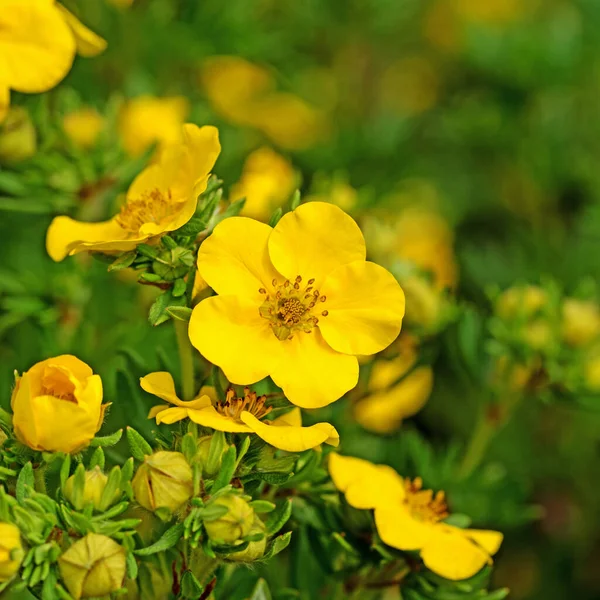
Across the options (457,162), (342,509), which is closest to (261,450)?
(342,509)

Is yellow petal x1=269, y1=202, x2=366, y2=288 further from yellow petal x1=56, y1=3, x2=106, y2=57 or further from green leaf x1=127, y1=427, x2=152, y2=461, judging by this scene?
yellow petal x1=56, y1=3, x2=106, y2=57

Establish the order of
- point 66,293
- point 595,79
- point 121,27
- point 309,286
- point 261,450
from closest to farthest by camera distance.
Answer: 1. point 261,450
2. point 309,286
3. point 66,293
4. point 121,27
5. point 595,79

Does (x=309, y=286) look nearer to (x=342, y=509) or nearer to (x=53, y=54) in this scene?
(x=342, y=509)

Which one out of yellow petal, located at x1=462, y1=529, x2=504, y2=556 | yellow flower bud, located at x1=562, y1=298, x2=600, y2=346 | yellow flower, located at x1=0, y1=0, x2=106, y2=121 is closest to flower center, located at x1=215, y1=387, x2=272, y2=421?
yellow petal, located at x1=462, y1=529, x2=504, y2=556

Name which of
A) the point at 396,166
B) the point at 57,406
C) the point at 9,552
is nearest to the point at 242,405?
the point at 57,406

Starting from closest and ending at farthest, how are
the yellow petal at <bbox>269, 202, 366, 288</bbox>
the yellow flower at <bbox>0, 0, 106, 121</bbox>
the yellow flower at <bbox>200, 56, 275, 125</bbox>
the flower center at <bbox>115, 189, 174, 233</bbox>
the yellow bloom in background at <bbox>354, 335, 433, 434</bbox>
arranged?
the yellow petal at <bbox>269, 202, 366, 288</bbox> → the flower center at <bbox>115, 189, 174, 233</bbox> → the yellow flower at <bbox>0, 0, 106, 121</bbox> → the yellow bloom in background at <bbox>354, 335, 433, 434</bbox> → the yellow flower at <bbox>200, 56, 275, 125</bbox>
